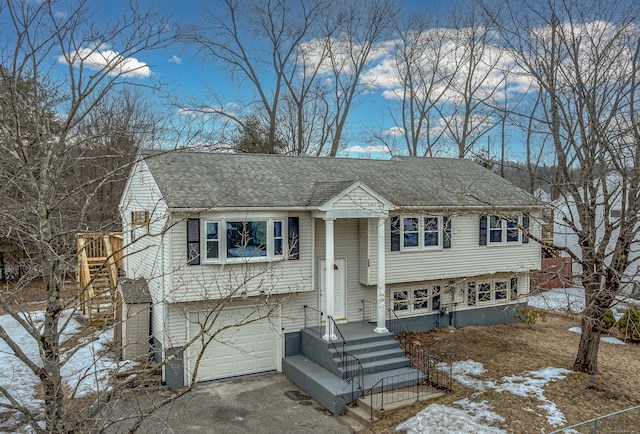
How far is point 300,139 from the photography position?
32312mm

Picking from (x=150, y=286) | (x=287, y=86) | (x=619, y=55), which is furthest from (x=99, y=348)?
(x=287, y=86)

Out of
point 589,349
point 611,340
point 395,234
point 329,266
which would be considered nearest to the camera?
point 589,349

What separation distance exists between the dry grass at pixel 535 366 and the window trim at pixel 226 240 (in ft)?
18.2

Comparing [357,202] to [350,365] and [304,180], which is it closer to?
[304,180]

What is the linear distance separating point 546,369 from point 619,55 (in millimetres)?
9127

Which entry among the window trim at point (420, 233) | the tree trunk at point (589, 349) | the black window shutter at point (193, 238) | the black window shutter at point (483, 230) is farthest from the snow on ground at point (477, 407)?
the black window shutter at point (193, 238)

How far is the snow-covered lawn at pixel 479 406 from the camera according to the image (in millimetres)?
10523

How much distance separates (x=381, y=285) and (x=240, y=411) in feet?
19.4

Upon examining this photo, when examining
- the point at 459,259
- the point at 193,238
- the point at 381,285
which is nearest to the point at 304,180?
the point at 381,285

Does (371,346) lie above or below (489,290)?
below

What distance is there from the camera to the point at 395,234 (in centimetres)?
1633

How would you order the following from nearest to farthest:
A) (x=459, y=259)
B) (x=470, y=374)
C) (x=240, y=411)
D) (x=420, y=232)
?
1. (x=240, y=411)
2. (x=470, y=374)
3. (x=420, y=232)
4. (x=459, y=259)

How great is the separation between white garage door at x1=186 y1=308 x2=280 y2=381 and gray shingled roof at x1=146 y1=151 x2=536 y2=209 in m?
3.60

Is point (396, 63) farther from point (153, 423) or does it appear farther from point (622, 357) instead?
point (153, 423)
